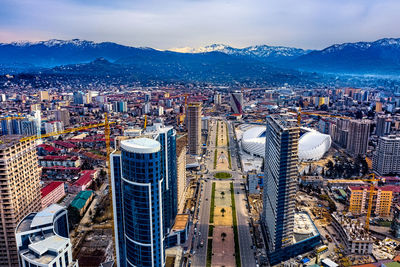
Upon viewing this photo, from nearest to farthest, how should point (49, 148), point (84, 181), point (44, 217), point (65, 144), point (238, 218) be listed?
point (44, 217), point (238, 218), point (84, 181), point (49, 148), point (65, 144)

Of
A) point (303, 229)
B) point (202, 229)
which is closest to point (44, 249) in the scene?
point (202, 229)

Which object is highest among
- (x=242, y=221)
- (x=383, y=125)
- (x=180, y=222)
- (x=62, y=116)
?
(x=62, y=116)

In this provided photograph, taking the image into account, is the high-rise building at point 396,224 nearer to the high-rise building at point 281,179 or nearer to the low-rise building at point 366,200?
the low-rise building at point 366,200

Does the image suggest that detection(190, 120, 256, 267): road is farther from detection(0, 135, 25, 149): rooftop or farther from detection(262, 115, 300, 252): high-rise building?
detection(0, 135, 25, 149): rooftop

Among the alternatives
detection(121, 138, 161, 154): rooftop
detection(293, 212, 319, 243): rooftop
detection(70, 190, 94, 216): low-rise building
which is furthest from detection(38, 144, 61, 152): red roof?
detection(293, 212, 319, 243): rooftop

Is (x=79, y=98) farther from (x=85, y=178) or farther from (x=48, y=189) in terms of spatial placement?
(x=48, y=189)

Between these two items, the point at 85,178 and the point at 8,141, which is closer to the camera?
the point at 8,141
